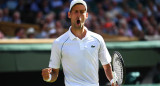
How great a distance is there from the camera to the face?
4.70 meters

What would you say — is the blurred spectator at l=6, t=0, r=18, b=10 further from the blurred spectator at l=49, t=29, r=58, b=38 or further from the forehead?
the forehead

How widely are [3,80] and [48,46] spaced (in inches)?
52.1

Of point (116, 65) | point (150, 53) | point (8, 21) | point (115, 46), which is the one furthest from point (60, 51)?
point (8, 21)

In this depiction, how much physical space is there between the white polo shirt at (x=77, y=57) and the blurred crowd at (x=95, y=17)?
18.3 ft

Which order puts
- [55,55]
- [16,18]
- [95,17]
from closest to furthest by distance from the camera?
[55,55]
[16,18]
[95,17]

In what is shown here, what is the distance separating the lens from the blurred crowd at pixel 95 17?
37.5 feet

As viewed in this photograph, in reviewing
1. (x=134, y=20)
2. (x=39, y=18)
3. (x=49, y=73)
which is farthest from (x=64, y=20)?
(x=49, y=73)

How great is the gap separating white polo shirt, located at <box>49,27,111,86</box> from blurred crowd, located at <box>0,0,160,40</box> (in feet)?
18.3

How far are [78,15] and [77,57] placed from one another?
532 mm

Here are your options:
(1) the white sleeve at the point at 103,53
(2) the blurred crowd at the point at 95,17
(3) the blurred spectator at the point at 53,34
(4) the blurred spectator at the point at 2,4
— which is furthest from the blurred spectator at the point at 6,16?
(1) the white sleeve at the point at 103,53

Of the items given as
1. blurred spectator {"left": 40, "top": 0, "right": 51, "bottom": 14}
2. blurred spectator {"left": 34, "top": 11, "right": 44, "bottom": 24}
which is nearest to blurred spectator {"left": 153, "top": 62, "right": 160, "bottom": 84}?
blurred spectator {"left": 34, "top": 11, "right": 44, "bottom": 24}

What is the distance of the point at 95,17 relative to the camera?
1296 cm

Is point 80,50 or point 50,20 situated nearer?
point 80,50

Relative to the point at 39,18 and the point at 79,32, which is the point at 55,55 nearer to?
the point at 79,32
